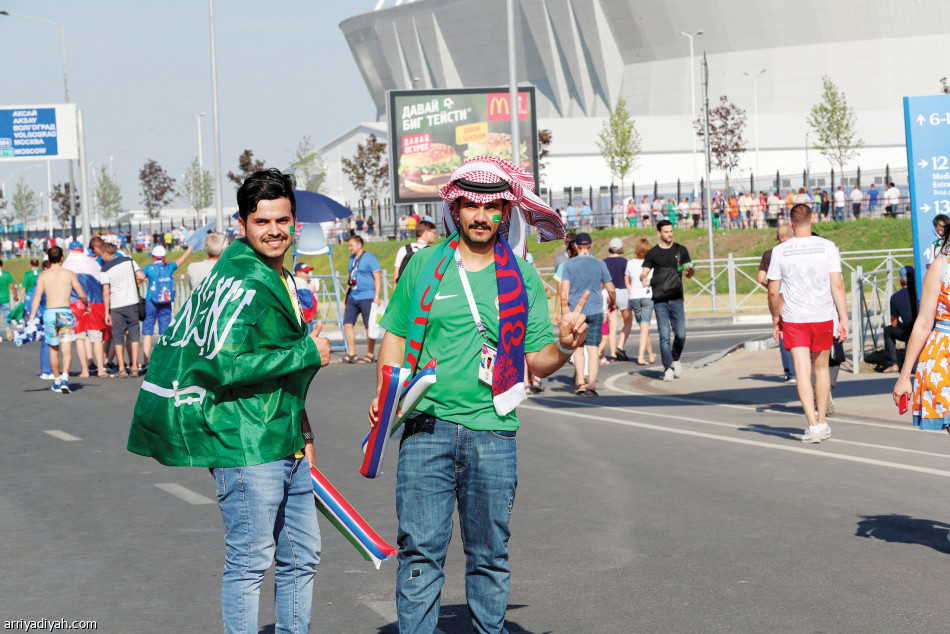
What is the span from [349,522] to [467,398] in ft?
2.15

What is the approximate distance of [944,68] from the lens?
81875 millimetres

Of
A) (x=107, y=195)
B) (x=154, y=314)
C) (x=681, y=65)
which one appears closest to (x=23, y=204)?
(x=107, y=195)

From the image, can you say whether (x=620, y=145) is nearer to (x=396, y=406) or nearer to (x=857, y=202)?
(x=857, y=202)

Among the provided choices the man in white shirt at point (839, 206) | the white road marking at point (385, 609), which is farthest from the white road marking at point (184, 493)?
the man in white shirt at point (839, 206)

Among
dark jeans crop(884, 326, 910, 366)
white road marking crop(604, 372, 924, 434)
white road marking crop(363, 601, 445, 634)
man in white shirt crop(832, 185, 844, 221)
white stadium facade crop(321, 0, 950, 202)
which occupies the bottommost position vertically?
white road marking crop(604, 372, 924, 434)

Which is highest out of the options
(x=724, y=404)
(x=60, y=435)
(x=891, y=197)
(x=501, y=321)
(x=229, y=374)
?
(x=891, y=197)

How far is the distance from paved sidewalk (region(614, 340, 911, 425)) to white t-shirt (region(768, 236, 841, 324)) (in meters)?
1.72

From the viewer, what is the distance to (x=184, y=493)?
8547mm

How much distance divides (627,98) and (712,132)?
3181cm

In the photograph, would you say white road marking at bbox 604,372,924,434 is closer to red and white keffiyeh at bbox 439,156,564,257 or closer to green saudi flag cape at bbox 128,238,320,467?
red and white keffiyeh at bbox 439,156,564,257

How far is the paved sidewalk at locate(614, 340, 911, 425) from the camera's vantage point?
12.3 meters

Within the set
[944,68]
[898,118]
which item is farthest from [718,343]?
[944,68]

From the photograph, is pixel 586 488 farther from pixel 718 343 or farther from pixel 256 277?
pixel 718 343

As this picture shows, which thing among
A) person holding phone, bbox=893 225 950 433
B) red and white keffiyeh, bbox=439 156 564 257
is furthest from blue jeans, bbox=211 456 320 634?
person holding phone, bbox=893 225 950 433
